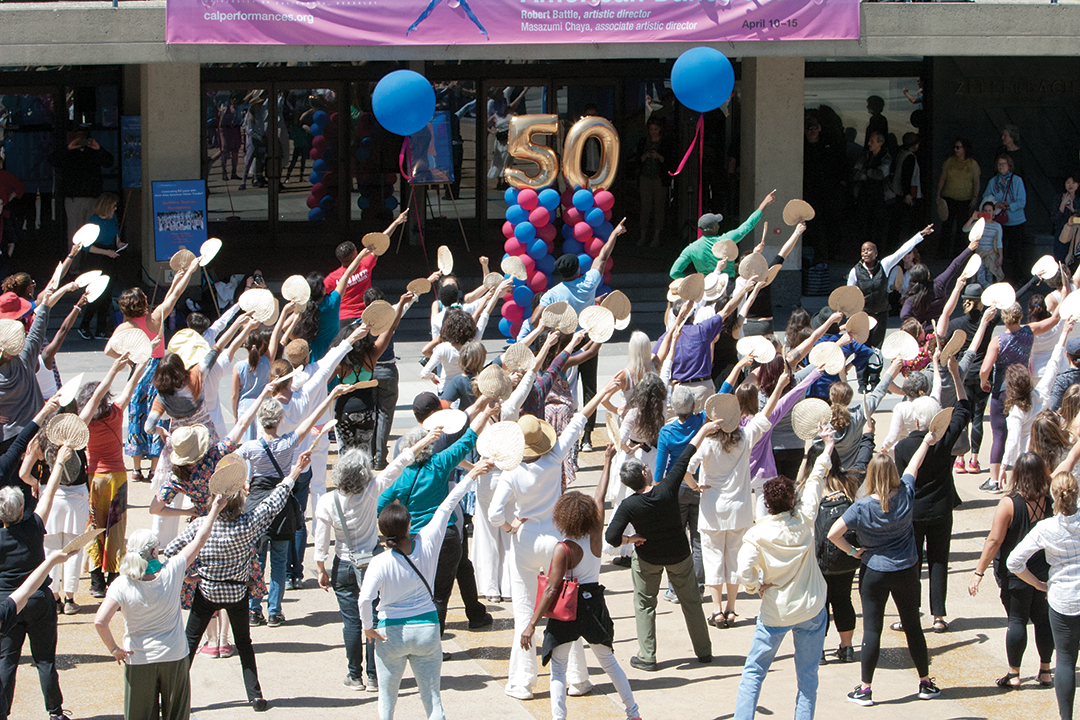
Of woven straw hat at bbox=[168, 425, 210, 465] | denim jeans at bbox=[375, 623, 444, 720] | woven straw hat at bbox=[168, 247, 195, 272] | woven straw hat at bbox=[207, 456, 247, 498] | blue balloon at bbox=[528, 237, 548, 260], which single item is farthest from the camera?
blue balloon at bbox=[528, 237, 548, 260]

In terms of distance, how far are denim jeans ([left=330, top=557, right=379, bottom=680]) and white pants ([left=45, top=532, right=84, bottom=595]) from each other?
6.04 ft

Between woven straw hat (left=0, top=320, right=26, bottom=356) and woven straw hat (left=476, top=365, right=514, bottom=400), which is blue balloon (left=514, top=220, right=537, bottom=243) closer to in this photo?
woven straw hat (left=476, top=365, right=514, bottom=400)

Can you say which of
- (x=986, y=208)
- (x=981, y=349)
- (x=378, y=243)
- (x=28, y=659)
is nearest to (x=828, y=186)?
(x=986, y=208)

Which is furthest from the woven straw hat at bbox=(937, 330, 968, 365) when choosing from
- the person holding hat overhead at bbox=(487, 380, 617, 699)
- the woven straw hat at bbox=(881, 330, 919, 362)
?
the person holding hat overhead at bbox=(487, 380, 617, 699)

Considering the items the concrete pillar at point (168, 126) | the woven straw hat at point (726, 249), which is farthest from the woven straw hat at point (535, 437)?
the concrete pillar at point (168, 126)

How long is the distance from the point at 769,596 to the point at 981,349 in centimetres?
501

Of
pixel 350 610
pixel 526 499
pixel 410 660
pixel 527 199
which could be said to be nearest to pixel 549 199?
pixel 527 199

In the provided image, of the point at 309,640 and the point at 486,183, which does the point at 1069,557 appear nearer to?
the point at 309,640

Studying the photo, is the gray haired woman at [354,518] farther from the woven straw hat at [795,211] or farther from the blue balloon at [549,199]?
the blue balloon at [549,199]

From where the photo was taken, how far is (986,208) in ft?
56.0

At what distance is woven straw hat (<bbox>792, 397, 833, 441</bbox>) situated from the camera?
22.6ft

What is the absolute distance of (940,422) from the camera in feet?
22.7

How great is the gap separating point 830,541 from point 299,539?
3.28 meters

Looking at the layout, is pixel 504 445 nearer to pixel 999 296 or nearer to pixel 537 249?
pixel 999 296
